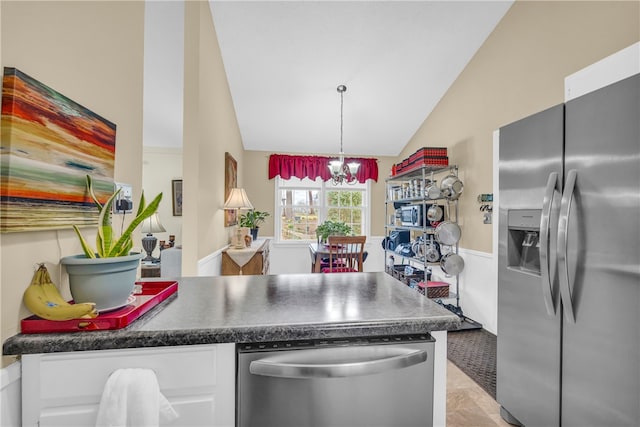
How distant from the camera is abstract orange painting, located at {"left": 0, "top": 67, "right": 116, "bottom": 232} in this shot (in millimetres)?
726

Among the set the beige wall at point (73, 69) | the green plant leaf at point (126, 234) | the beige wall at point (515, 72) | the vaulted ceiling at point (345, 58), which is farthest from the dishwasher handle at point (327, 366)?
the vaulted ceiling at point (345, 58)

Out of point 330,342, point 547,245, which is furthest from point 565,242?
point 330,342

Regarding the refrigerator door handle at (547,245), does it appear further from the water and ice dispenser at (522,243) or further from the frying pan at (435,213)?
the frying pan at (435,213)

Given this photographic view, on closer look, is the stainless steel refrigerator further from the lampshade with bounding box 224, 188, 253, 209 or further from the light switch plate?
the lampshade with bounding box 224, 188, 253, 209

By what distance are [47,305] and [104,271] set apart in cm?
15

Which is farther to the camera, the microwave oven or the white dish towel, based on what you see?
the microwave oven

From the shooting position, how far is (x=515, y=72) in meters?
2.87

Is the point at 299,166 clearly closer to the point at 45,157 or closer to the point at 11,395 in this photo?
the point at 45,157

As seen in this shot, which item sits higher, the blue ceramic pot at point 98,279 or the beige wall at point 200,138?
the beige wall at point 200,138

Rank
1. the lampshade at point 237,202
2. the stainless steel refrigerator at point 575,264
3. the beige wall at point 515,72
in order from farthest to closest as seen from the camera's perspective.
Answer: the lampshade at point 237,202
the beige wall at point 515,72
the stainless steel refrigerator at point 575,264

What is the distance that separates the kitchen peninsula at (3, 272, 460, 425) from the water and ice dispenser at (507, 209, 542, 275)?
95cm

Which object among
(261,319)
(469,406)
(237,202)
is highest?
(237,202)

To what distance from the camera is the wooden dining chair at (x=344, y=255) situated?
3393 mm

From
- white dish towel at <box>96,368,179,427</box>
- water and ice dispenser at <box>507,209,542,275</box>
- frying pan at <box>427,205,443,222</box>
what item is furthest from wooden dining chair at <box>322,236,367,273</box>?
white dish towel at <box>96,368,179,427</box>
